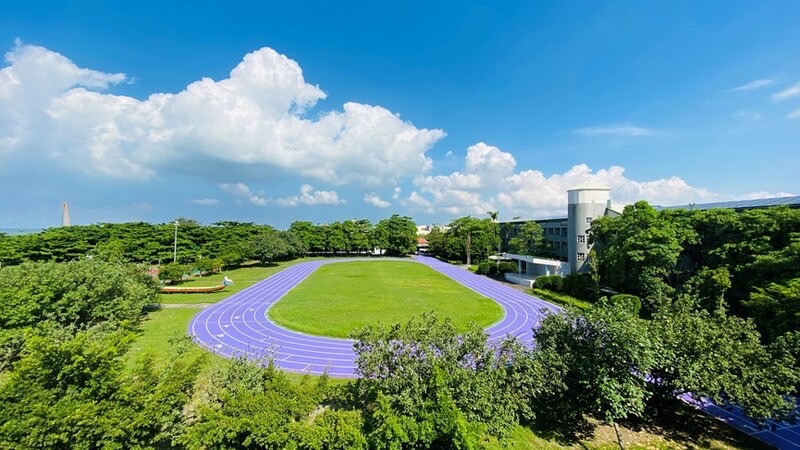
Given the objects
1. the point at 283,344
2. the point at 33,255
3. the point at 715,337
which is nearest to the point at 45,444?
the point at 283,344

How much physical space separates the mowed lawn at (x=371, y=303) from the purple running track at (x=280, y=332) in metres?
1.21

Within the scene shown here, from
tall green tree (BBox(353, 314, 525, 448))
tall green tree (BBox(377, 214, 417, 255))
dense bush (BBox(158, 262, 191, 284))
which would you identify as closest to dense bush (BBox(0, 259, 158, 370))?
dense bush (BBox(158, 262, 191, 284))

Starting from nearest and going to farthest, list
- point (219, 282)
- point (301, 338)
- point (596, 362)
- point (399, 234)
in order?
1. point (596, 362)
2. point (301, 338)
3. point (219, 282)
4. point (399, 234)

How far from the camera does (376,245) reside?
85375 millimetres

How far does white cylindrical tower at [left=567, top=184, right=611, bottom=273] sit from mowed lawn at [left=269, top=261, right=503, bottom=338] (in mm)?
14245

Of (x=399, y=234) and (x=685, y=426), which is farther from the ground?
(x=399, y=234)

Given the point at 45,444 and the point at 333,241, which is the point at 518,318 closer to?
the point at 45,444

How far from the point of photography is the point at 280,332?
23.7 m

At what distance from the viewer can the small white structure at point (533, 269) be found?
43.4 metres

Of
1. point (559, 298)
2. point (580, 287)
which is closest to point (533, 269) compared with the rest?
Answer: point (580, 287)

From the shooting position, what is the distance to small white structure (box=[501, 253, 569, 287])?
43.4 m

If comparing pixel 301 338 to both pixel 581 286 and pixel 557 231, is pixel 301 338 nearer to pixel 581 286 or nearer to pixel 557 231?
pixel 581 286

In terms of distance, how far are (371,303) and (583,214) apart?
91.6 ft

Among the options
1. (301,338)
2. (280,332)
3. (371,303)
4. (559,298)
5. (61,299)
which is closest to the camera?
(61,299)
